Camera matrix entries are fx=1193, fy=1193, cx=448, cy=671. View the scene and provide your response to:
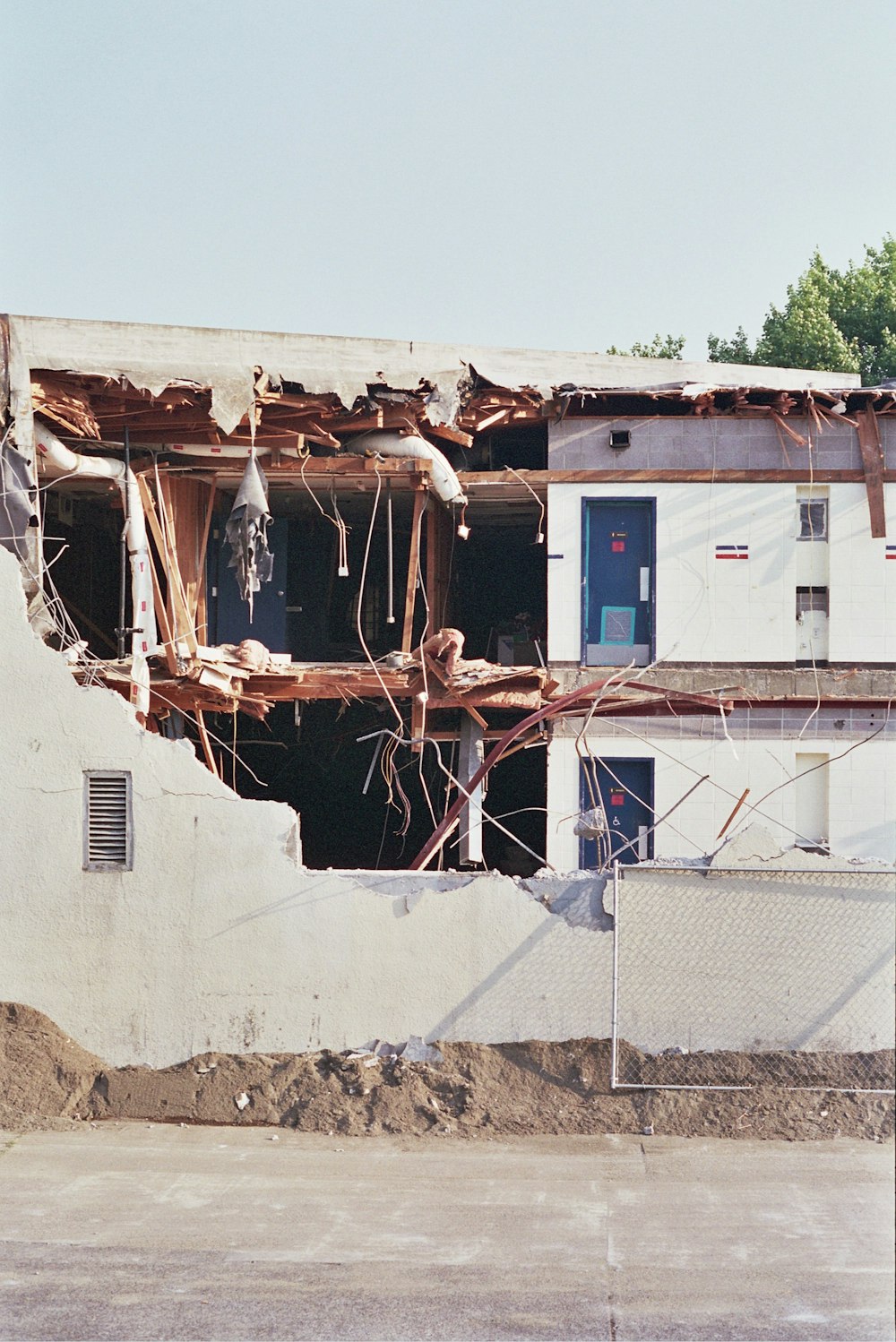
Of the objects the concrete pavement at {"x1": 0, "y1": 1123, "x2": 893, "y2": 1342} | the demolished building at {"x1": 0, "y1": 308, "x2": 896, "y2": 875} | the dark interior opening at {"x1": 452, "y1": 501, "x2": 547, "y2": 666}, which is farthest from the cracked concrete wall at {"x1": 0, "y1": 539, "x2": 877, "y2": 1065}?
the dark interior opening at {"x1": 452, "y1": 501, "x2": 547, "y2": 666}

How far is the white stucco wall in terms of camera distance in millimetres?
15391

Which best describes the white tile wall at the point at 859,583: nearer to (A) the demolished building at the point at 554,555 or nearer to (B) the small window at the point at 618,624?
(A) the demolished building at the point at 554,555

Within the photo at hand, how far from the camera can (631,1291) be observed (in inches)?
284

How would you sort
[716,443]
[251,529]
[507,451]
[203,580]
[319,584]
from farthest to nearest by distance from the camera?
[319,584] → [507,451] → [203,580] → [716,443] → [251,529]

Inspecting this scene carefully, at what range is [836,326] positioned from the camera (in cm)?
3250

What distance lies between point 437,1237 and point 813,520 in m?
10.6

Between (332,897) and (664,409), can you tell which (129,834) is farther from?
(664,409)

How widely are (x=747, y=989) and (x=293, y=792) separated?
11043 mm

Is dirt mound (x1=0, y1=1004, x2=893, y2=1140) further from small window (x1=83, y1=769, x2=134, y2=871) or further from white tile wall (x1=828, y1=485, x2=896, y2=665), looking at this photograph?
white tile wall (x1=828, y1=485, x2=896, y2=665)

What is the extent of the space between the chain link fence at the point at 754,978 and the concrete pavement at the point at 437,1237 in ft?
2.17

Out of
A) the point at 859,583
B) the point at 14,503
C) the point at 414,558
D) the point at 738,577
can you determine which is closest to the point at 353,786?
the point at 414,558

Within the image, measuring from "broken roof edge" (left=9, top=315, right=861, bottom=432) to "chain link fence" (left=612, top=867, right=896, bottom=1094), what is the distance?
685 cm

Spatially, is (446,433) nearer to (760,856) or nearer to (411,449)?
(411,449)

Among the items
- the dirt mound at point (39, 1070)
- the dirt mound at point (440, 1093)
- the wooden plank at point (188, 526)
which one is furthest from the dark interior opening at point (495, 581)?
the dirt mound at point (39, 1070)
